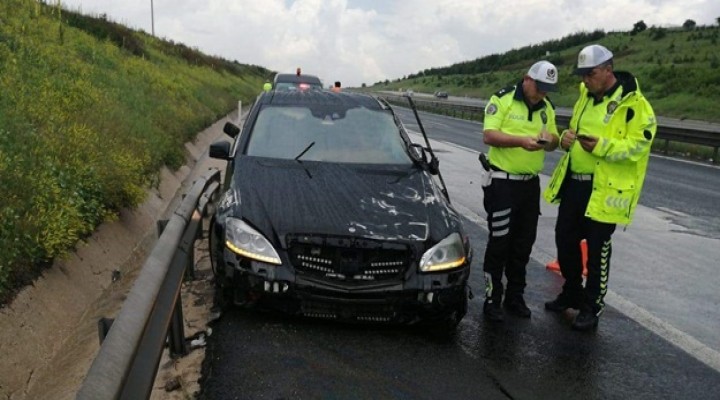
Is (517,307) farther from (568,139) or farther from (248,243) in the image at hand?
(248,243)

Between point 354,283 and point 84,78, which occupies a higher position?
point 84,78

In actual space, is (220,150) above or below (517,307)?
above

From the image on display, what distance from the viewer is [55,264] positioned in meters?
4.80

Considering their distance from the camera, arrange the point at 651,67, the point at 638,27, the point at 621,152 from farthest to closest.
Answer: the point at 638,27
the point at 651,67
the point at 621,152

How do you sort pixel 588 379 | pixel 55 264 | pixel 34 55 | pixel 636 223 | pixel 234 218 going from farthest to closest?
pixel 34 55
pixel 636 223
pixel 55 264
pixel 234 218
pixel 588 379

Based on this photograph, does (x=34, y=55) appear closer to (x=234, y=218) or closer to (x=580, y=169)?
(x=234, y=218)

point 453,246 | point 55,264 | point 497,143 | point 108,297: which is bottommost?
point 108,297

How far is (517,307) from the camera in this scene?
516 centimetres

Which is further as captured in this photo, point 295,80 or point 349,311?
point 295,80

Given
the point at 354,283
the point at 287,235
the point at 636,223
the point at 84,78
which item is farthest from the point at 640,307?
the point at 84,78

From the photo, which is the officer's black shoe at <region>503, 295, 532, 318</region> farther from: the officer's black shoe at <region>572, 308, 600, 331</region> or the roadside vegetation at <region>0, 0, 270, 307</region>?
the roadside vegetation at <region>0, 0, 270, 307</region>

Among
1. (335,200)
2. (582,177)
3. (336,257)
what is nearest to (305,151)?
(335,200)

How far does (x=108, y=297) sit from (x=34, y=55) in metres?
7.39

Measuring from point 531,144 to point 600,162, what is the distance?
51 centimetres
